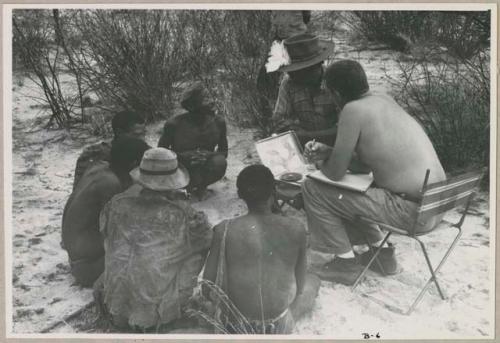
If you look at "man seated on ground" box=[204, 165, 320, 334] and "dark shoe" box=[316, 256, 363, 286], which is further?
"dark shoe" box=[316, 256, 363, 286]

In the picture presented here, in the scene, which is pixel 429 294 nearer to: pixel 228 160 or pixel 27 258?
pixel 228 160

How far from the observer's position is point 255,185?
123 inches

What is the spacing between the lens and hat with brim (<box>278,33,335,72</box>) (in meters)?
4.39

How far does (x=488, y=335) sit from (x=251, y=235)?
188 cm

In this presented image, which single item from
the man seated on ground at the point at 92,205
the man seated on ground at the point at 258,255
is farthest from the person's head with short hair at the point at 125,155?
the man seated on ground at the point at 258,255

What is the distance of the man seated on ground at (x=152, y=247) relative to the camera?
10.7 feet

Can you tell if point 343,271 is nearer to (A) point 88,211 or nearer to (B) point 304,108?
(B) point 304,108

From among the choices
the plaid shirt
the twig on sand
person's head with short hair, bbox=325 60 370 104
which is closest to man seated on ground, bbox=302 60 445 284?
person's head with short hair, bbox=325 60 370 104

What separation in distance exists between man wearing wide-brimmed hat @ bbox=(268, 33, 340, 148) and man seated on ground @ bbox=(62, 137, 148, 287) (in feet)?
4.92

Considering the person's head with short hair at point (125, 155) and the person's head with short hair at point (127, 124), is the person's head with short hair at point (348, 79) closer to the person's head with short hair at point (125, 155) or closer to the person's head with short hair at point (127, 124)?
the person's head with short hair at point (125, 155)

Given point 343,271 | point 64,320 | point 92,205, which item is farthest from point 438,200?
point 64,320

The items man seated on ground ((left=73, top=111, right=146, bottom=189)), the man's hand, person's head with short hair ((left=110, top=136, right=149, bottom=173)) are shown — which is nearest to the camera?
person's head with short hair ((left=110, top=136, right=149, bottom=173))

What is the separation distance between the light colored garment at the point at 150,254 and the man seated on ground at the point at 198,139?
4.86ft

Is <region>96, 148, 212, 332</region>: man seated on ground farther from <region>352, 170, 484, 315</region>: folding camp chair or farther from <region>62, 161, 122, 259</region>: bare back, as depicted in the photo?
<region>352, 170, 484, 315</region>: folding camp chair
